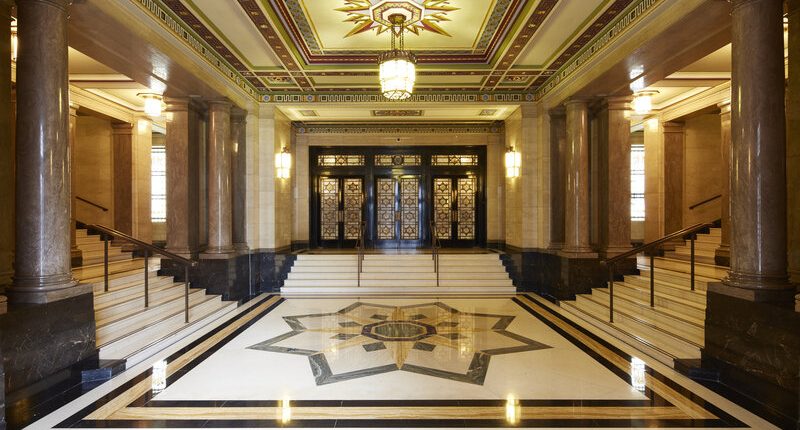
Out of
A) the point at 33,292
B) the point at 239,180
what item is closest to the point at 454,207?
the point at 239,180

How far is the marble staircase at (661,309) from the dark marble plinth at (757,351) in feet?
1.76

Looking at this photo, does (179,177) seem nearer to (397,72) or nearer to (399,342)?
(397,72)

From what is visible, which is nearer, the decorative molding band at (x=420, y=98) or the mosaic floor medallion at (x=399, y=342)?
the mosaic floor medallion at (x=399, y=342)

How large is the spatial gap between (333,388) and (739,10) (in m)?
4.92

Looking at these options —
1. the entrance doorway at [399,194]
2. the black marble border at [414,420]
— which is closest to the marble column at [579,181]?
the black marble border at [414,420]

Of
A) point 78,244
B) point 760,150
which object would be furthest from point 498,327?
point 78,244

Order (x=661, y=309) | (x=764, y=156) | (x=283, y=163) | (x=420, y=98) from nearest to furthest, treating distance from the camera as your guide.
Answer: (x=764, y=156) → (x=661, y=309) → (x=420, y=98) → (x=283, y=163)

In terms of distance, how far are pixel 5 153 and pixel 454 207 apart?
32.6ft

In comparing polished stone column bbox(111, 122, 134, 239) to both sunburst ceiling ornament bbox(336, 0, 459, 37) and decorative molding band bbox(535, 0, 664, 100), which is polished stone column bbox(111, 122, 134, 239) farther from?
decorative molding band bbox(535, 0, 664, 100)

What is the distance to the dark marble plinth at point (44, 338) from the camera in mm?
3615

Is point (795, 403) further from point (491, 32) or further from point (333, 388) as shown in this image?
point (491, 32)

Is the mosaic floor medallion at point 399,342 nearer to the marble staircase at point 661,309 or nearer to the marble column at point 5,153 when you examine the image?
the marble staircase at point 661,309

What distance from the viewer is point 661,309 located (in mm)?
5980

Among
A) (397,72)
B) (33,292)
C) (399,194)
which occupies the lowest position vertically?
(33,292)
